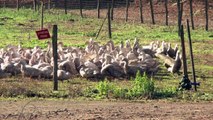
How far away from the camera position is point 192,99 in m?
14.5

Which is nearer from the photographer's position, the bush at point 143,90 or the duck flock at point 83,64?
the bush at point 143,90

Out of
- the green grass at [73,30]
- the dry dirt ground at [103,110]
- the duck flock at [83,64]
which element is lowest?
the dry dirt ground at [103,110]

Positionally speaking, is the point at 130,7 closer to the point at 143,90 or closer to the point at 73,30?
the point at 73,30

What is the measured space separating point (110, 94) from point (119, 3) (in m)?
40.5

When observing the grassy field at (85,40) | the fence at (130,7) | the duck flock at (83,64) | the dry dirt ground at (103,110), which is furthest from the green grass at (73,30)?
the dry dirt ground at (103,110)

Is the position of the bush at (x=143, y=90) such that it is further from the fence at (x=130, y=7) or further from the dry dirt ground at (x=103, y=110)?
the fence at (x=130, y=7)

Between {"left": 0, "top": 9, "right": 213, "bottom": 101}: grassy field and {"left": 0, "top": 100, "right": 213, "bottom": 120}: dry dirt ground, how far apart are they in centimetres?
83

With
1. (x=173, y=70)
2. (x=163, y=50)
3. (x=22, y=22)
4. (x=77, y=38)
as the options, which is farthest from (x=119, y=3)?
(x=173, y=70)

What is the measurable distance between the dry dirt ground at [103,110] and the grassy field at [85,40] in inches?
32.7

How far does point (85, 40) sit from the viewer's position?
99.5 feet

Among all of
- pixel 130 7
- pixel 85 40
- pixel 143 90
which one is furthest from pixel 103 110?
pixel 130 7

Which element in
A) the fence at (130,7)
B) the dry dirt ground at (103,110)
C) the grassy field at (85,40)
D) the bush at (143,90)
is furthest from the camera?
the fence at (130,7)

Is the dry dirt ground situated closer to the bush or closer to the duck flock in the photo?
the bush

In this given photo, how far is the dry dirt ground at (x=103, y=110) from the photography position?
38.9 ft
